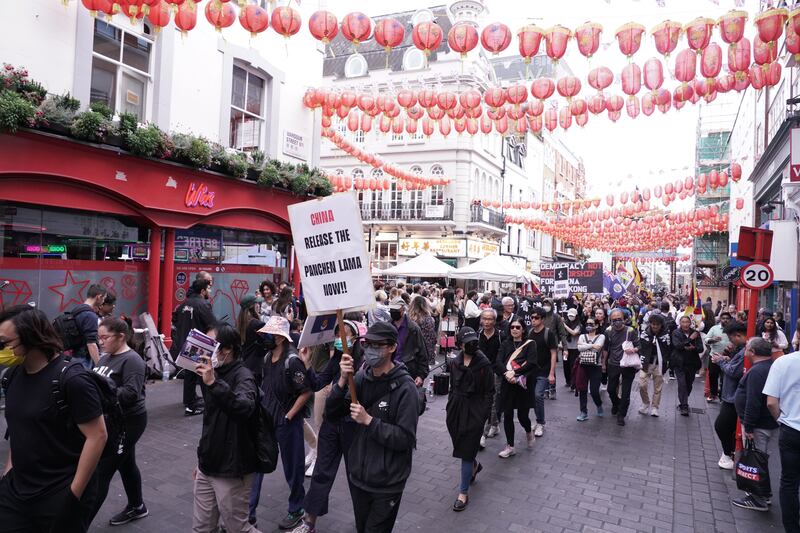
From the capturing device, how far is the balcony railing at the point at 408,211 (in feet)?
104

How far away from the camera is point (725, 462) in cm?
648

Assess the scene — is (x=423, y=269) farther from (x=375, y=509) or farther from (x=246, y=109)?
(x=375, y=509)

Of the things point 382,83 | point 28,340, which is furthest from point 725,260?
point 28,340

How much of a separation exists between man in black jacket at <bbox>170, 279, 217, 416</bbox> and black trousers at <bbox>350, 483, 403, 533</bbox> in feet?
→ 16.2

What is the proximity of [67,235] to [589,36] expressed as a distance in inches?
377

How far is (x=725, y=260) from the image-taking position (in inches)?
1436

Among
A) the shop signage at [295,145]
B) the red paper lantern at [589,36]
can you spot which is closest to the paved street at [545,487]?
the red paper lantern at [589,36]

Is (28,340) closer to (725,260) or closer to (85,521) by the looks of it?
(85,521)

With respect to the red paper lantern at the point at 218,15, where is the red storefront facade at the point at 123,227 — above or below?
below

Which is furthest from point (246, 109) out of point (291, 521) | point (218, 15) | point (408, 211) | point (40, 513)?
point (408, 211)

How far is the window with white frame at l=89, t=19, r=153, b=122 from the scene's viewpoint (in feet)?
31.7

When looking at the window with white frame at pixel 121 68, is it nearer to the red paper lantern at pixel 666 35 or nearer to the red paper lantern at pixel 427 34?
the red paper lantern at pixel 427 34

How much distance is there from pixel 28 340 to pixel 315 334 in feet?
7.45

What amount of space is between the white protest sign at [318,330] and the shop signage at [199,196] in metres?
7.40
